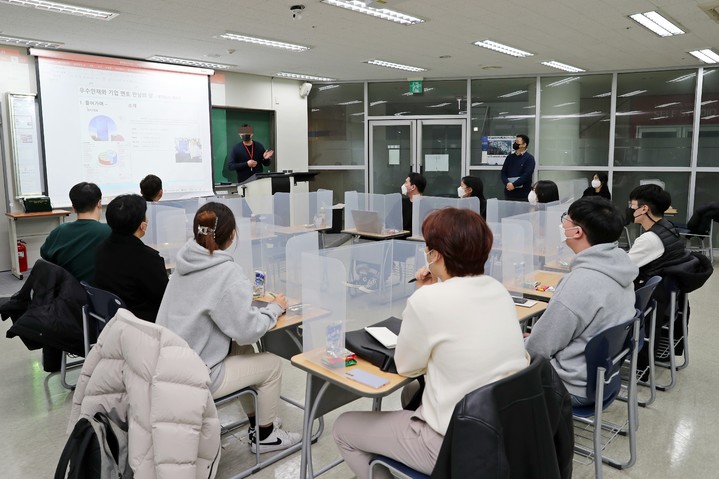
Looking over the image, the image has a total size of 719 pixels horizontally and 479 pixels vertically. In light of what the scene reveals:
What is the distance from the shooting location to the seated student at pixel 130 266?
286cm

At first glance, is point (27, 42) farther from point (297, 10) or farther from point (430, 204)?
point (430, 204)

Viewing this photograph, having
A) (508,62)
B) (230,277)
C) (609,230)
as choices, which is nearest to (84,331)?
(230,277)

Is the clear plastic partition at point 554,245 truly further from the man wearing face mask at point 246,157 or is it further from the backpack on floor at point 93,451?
the man wearing face mask at point 246,157

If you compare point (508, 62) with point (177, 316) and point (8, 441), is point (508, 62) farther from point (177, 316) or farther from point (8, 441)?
point (8, 441)

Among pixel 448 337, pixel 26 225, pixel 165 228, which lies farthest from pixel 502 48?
pixel 26 225

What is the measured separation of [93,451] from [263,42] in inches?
208

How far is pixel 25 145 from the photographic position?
6.40m

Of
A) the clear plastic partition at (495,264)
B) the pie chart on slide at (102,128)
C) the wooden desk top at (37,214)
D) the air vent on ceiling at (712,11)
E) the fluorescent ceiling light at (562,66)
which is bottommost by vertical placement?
the clear plastic partition at (495,264)

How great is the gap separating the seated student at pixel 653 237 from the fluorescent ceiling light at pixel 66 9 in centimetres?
456

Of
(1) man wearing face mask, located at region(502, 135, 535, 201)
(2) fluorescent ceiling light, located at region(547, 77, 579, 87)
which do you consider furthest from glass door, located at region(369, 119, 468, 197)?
(1) man wearing face mask, located at region(502, 135, 535, 201)

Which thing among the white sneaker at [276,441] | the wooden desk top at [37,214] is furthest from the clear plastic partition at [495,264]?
the wooden desk top at [37,214]

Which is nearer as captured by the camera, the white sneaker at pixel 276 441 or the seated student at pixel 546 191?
the white sneaker at pixel 276 441

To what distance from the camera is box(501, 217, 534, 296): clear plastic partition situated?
314 centimetres

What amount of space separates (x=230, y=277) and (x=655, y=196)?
263 cm
